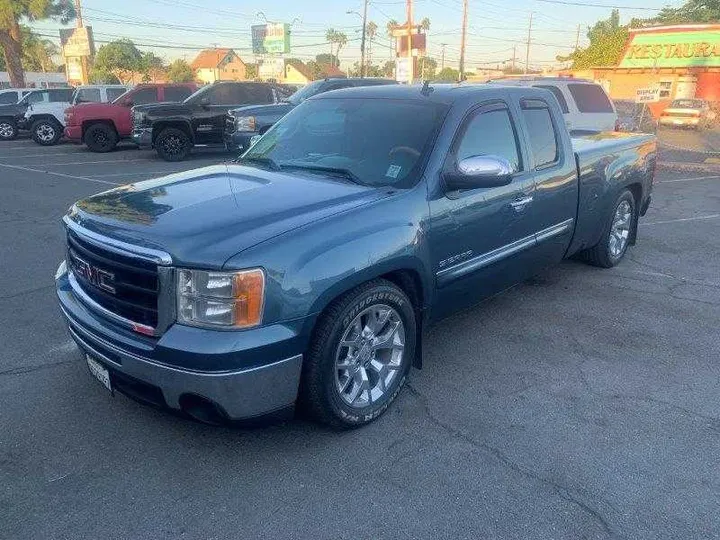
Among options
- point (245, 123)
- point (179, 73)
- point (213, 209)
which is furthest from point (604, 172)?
point (179, 73)

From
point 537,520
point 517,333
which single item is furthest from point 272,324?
point 517,333

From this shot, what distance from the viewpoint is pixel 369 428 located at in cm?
340

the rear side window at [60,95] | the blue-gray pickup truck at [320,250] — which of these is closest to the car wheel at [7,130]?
the rear side window at [60,95]

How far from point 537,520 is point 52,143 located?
20879 millimetres

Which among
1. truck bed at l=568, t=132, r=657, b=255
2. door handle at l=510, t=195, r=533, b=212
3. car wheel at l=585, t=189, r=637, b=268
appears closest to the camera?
door handle at l=510, t=195, r=533, b=212

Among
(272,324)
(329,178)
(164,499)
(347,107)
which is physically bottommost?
(164,499)

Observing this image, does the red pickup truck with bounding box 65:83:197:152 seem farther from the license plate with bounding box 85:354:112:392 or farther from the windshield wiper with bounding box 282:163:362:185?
the license plate with bounding box 85:354:112:392

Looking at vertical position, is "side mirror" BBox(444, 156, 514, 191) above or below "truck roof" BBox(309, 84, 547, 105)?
below

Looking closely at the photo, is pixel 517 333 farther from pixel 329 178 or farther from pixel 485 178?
pixel 329 178

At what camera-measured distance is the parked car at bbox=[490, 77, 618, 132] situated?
1151 cm

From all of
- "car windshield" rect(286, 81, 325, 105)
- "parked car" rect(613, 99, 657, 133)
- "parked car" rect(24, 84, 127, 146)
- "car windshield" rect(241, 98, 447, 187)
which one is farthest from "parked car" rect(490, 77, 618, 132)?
"parked car" rect(24, 84, 127, 146)

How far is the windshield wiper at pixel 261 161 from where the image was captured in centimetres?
409

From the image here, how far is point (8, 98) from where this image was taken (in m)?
21.6

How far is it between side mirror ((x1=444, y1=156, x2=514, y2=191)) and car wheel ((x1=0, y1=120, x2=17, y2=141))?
74.4 feet
